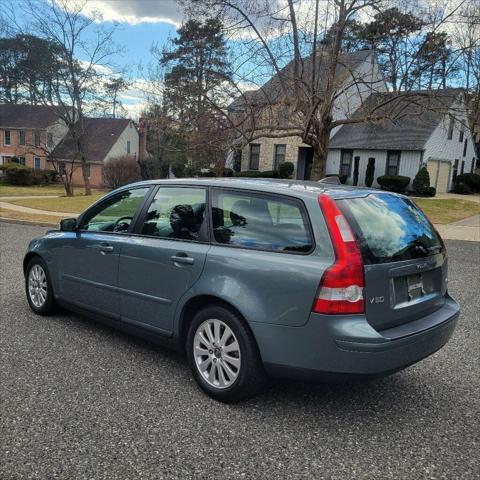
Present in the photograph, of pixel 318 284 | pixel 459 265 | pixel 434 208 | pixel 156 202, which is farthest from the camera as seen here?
pixel 434 208

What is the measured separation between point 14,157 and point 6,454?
182ft

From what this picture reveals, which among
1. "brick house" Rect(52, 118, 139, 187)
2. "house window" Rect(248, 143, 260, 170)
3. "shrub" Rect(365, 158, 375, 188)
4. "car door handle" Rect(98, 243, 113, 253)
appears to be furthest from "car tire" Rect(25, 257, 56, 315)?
"brick house" Rect(52, 118, 139, 187)

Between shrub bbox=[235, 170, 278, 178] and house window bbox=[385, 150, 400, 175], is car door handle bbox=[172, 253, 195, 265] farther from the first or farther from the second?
shrub bbox=[235, 170, 278, 178]

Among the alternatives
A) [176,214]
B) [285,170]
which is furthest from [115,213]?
[285,170]

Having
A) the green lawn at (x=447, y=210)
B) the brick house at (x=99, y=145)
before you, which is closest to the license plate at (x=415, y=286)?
the green lawn at (x=447, y=210)

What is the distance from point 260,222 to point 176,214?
0.88m

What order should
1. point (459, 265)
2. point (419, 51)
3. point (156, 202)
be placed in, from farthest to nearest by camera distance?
point (419, 51) → point (459, 265) → point (156, 202)

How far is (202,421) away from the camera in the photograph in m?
3.25

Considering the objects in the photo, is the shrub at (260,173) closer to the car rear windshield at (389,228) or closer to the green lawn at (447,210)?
the green lawn at (447,210)

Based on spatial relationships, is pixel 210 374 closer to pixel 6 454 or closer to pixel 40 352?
pixel 6 454

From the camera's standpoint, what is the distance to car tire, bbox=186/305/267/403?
3.31 metres

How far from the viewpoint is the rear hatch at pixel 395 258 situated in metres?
3.13

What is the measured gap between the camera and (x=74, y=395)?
11.6 ft

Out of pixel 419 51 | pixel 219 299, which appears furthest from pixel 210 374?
pixel 419 51
